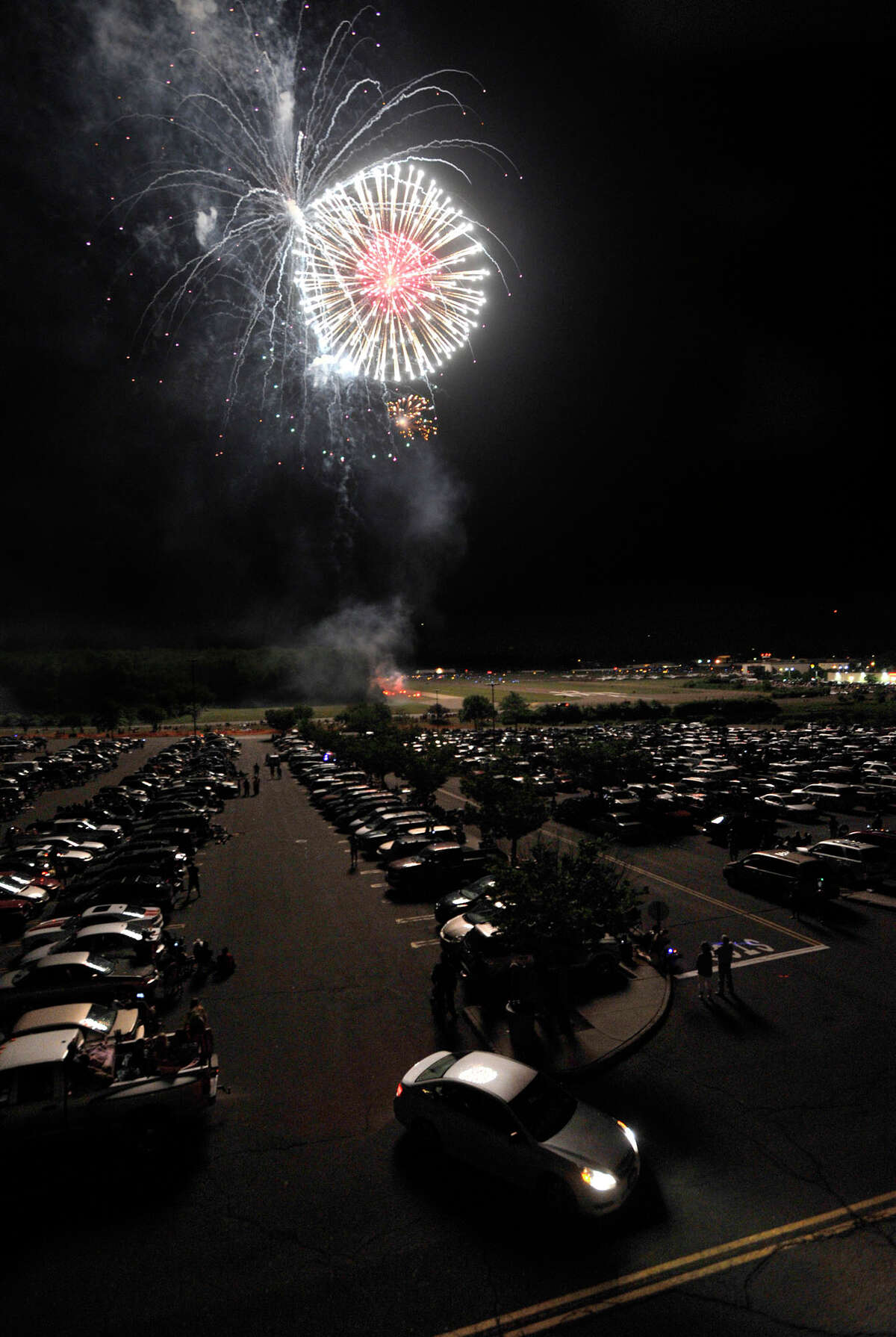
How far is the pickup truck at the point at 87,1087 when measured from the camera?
25.0 feet

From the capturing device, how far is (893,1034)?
10281 mm

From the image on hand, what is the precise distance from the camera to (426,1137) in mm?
7770

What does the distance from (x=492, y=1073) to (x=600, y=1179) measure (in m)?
1.61

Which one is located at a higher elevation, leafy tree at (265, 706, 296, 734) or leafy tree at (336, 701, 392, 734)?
leafy tree at (336, 701, 392, 734)

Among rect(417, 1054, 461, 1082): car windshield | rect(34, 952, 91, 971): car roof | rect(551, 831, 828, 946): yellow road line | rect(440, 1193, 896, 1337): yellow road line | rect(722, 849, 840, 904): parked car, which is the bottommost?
rect(551, 831, 828, 946): yellow road line

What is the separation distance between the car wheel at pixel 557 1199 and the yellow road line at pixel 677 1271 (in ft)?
2.04

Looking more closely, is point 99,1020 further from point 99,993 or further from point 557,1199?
point 557,1199

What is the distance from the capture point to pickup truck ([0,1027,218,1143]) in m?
7.61

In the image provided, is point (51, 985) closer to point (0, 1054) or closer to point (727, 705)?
point (0, 1054)

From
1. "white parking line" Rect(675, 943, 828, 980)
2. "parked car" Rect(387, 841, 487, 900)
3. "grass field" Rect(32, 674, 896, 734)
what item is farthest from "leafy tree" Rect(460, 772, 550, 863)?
"grass field" Rect(32, 674, 896, 734)

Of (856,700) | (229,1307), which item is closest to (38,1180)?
(229,1307)

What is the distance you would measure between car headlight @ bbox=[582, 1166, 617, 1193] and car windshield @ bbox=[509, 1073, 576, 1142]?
1.69ft

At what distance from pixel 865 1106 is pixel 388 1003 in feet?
24.6

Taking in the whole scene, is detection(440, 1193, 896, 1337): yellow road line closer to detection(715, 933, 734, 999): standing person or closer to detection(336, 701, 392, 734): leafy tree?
detection(715, 933, 734, 999): standing person
